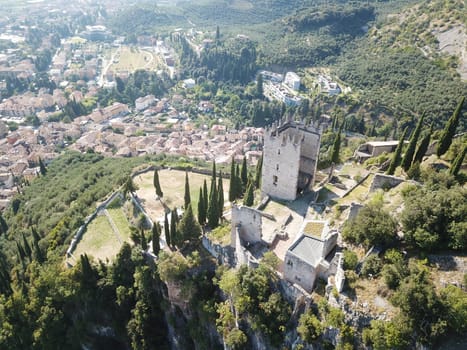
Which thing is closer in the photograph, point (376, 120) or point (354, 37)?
point (376, 120)

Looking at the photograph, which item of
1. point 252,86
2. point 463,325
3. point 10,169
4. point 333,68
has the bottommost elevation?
point 10,169

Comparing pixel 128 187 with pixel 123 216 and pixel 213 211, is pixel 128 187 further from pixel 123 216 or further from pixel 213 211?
pixel 213 211

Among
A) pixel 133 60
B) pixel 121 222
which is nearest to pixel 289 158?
pixel 121 222

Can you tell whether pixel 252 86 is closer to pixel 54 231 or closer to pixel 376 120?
pixel 376 120

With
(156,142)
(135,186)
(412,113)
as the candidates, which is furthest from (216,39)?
(135,186)

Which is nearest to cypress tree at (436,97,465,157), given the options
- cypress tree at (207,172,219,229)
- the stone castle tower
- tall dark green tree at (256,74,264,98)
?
the stone castle tower

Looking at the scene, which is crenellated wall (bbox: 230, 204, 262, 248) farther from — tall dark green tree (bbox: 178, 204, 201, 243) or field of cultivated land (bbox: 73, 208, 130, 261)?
field of cultivated land (bbox: 73, 208, 130, 261)

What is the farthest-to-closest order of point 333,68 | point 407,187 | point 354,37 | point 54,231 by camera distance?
point 354,37
point 333,68
point 54,231
point 407,187
